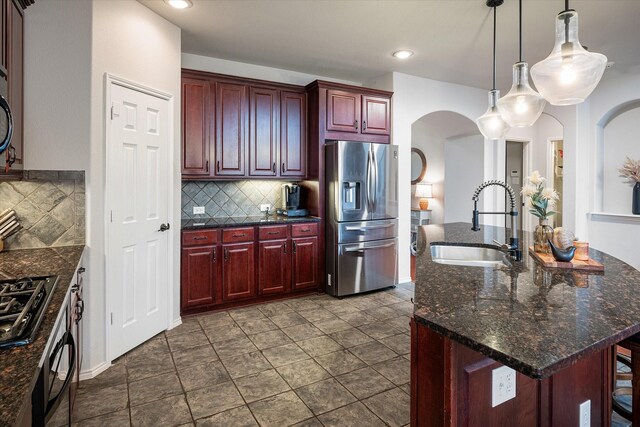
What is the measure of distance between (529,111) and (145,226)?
2.89m

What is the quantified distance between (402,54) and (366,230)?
197cm

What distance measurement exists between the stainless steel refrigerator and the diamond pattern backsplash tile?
75 centimetres

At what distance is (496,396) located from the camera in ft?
3.65

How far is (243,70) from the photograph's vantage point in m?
4.17

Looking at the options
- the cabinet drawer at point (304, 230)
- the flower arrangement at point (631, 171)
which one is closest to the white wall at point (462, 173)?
the flower arrangement at point (631, 171)

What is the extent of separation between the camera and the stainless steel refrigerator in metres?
3.99

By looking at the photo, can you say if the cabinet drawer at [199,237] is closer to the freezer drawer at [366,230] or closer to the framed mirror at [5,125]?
the freezer drawer at [366,230]

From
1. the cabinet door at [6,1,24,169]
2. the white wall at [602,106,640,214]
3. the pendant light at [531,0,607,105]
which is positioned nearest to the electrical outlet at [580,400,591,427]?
the pendant light at [531,0,607,105]

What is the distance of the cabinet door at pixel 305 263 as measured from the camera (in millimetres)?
3986

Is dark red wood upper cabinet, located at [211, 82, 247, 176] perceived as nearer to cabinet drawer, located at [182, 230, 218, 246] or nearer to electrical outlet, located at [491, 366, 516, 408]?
cabinet drawer, located at [182, 230, 218, 246]

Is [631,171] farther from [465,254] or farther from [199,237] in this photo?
[199,237]

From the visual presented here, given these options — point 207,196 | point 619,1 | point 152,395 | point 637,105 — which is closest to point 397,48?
point 619,1


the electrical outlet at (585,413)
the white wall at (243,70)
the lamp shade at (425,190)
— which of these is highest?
the white wall at (243,70)

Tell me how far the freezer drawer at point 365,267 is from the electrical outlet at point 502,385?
2.89 metres
